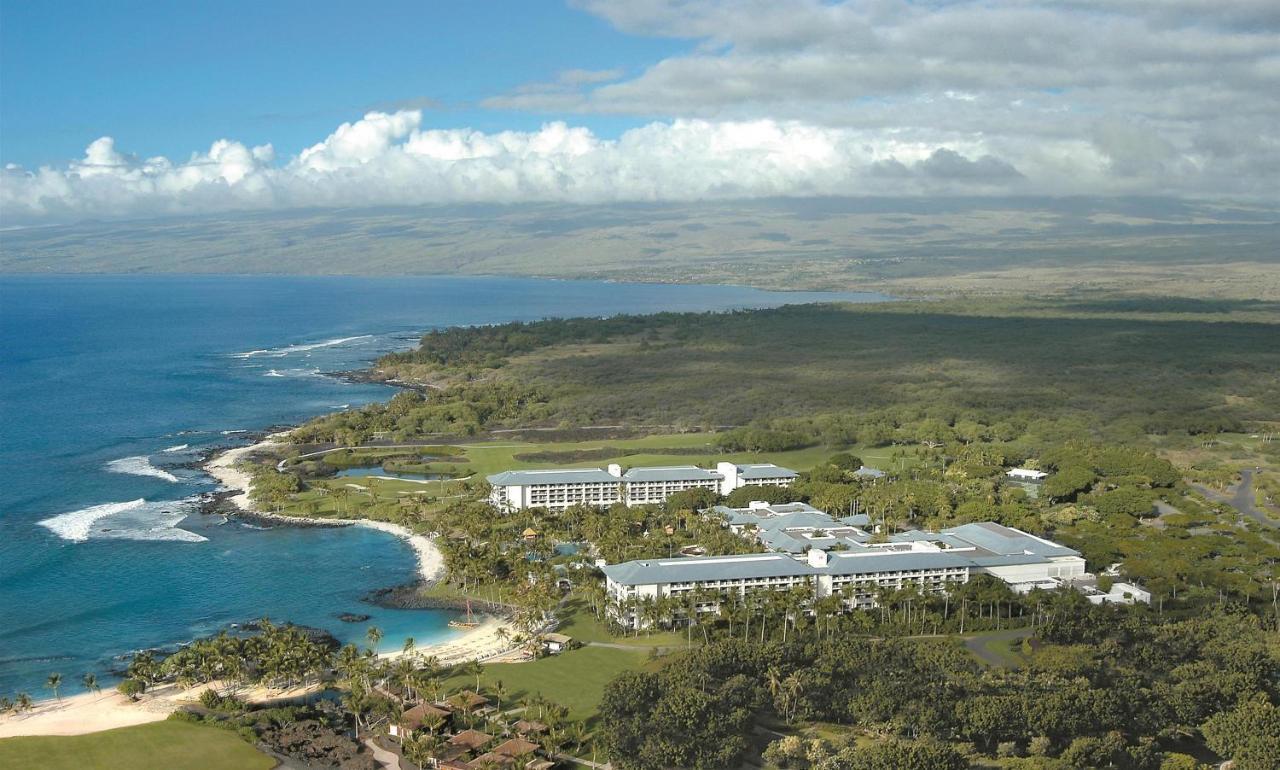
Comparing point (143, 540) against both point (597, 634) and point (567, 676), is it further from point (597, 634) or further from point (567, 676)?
point (567, 676)

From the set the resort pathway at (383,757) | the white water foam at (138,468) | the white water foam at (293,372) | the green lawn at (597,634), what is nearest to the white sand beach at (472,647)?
the green lawn at (597,634)

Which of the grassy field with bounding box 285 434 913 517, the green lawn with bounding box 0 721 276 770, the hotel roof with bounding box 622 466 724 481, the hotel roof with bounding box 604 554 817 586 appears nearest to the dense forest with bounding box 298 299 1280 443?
the grassy field with bounding box 285 434 913 517

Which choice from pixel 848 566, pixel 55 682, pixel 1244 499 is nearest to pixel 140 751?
pixel 55 682

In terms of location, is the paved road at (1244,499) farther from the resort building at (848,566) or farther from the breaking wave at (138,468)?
the breaking wave at (138,468)

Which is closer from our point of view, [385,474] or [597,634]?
[597,634]

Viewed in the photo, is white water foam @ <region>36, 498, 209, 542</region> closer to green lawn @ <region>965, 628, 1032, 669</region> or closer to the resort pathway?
the resort pathway
